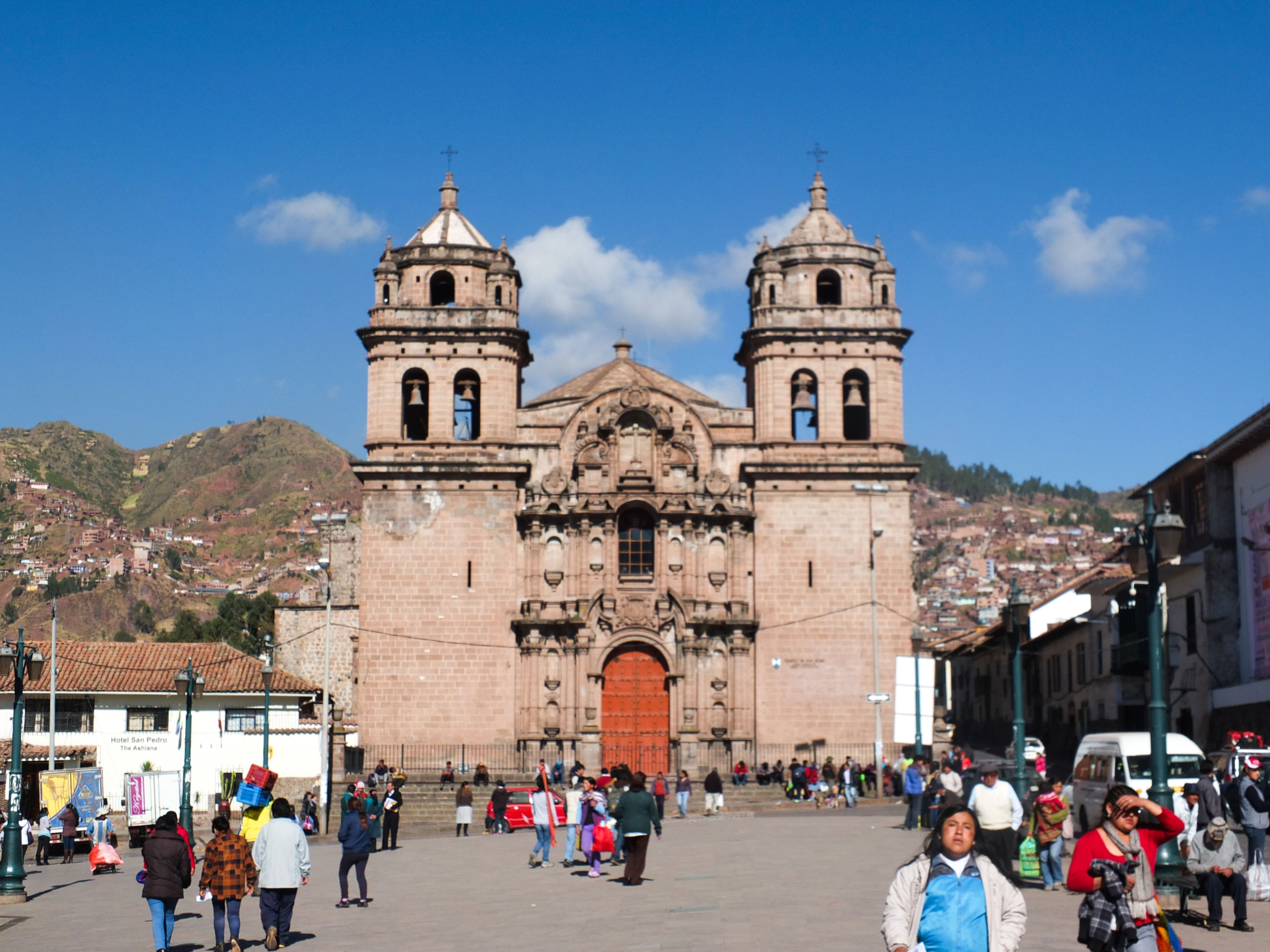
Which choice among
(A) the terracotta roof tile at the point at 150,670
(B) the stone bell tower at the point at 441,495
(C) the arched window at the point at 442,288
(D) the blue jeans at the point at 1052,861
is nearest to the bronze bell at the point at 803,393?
(B) the stone bell tower at the point at 441,495

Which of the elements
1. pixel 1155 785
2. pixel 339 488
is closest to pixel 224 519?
pixel 339 488

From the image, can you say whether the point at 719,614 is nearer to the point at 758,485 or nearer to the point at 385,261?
the point at 758,485

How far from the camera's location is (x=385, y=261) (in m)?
42.9

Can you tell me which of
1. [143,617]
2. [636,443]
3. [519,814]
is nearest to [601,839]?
[519,814]

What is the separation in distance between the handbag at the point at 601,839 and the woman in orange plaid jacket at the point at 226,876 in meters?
7.13

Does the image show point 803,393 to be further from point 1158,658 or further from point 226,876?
point 226,876

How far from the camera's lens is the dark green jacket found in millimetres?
18531

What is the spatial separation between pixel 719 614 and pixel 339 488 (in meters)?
164

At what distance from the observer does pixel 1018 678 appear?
23.5m

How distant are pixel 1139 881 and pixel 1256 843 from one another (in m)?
8.30

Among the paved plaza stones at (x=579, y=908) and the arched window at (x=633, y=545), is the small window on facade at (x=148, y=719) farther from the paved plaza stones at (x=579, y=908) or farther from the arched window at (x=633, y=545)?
the paved plaza stones at (x=579, y=908)

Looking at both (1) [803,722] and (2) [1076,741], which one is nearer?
(1) [803,722]

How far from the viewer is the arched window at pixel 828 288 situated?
141 feet

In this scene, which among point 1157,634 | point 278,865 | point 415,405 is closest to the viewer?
point 278,865
